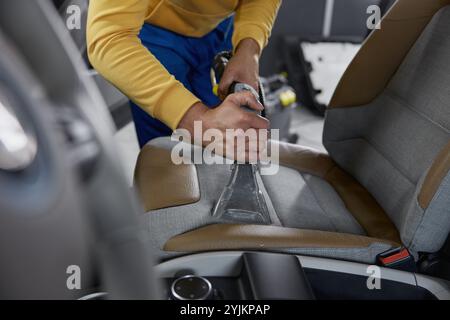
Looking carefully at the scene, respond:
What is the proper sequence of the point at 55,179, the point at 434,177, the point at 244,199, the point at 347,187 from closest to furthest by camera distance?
the point at 55,179, the point at 434,177, the point at 244,199, the point at 347,187

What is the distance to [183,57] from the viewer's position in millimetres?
1426

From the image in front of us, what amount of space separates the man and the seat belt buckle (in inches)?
12.6

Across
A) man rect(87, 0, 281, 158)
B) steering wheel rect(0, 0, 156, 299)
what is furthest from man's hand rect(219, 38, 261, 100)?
steering wheel rect(0, 0, 156, 299)

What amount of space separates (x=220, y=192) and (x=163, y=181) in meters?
0.12

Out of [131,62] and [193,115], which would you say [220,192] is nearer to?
[193,115]

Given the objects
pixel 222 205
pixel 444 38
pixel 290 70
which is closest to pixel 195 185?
pixel 222 205

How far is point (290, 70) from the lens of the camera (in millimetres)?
3145

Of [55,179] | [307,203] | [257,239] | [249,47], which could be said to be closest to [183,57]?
[249,47]

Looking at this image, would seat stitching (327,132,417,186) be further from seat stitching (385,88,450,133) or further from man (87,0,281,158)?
man (87,0,281,158)

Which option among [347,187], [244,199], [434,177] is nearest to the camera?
[434,177]

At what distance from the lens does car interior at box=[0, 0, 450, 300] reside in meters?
0.37
